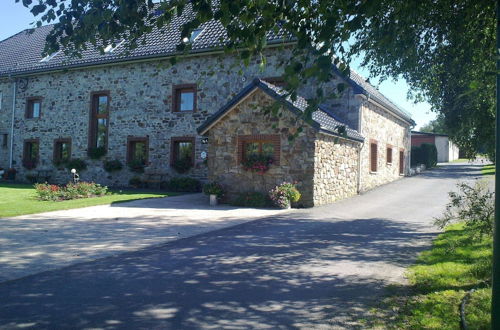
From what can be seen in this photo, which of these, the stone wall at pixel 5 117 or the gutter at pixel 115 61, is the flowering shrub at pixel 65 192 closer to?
the gutter at pixel 115 61

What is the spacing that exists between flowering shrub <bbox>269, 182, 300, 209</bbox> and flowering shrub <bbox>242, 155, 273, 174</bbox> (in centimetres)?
87

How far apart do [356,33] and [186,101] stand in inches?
488

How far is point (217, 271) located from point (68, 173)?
1776 cm

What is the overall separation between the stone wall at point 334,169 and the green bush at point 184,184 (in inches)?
245

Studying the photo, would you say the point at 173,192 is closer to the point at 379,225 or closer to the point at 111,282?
the point at 379,225

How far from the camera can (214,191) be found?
1318 cm

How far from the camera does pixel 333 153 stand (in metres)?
13.8

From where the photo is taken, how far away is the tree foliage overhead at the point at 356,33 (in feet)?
11.9

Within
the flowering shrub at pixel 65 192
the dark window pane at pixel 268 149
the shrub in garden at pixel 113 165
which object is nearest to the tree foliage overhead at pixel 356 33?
the dark window pane at pixel 268 149

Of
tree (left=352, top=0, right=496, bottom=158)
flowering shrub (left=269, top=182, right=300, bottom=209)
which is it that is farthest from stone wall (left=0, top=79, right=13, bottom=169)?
tree (left=352, top=0, right=496, bottom=158)

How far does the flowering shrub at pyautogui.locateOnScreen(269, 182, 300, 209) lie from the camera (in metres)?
12.1

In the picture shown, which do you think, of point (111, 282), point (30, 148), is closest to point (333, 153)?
point (111, 282)

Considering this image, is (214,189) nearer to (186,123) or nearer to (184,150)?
(184,150)

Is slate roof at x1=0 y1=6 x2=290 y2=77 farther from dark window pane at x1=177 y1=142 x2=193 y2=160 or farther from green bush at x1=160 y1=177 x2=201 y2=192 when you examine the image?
green bush at x1=160 y1=177 x2=201 y2=192
